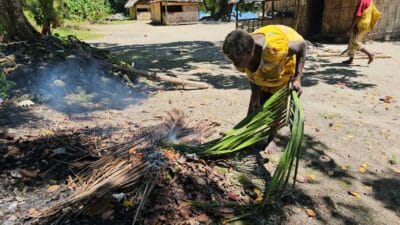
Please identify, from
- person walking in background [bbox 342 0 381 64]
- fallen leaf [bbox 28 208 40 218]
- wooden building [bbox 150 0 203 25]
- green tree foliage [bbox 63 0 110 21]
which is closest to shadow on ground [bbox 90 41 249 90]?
person walking in background [bbox 342 0 381 64]

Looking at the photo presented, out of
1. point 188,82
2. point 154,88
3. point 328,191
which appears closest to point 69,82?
point 154,88

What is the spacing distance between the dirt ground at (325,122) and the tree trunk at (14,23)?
332cm

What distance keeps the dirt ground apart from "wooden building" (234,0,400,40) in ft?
15.5

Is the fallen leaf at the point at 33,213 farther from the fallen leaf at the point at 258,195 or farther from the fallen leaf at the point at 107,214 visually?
the fallen leaf at the point at 258,195

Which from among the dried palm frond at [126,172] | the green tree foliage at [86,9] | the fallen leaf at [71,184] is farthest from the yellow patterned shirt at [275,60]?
the green tree foliage at [86,9]

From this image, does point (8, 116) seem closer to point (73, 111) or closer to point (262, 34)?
point (73, 111)

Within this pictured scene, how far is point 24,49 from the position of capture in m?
7.47

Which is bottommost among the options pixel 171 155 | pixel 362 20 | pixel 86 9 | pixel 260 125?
pixel 171 155

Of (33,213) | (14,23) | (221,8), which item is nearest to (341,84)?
(33,213)

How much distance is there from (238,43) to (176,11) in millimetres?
29918

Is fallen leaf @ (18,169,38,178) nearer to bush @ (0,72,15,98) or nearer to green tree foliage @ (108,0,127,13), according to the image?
bush @ (0,72,15,98)

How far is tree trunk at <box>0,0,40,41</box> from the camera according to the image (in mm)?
8523

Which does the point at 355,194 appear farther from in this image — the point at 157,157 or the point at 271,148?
the point at 157,157

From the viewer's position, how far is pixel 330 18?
559 inches
